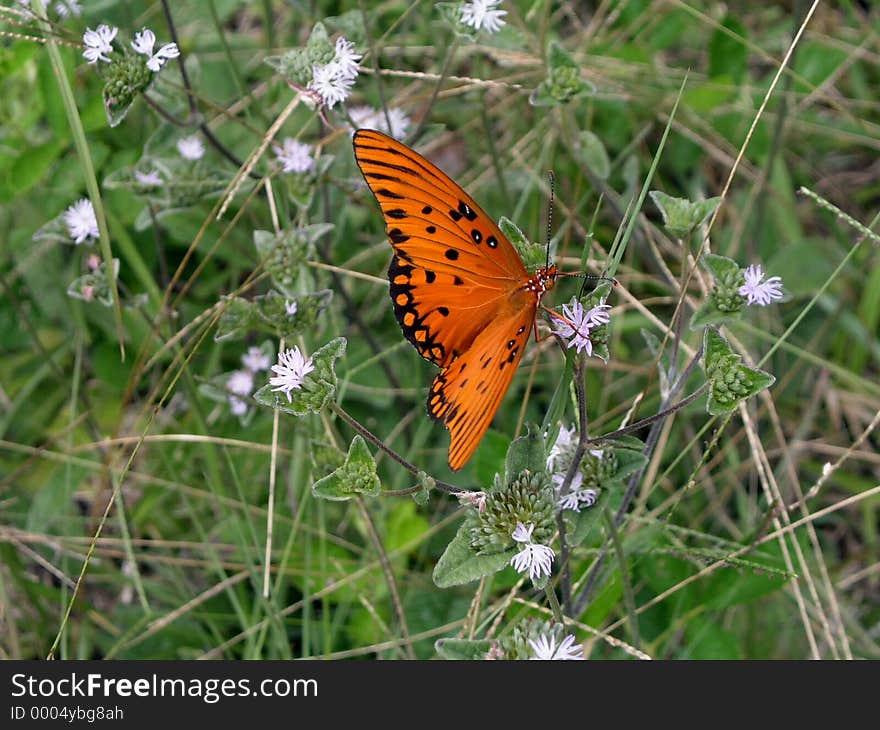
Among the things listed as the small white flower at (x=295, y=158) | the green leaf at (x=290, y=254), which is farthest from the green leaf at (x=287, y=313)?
the small white flower at (x=295, y=158)

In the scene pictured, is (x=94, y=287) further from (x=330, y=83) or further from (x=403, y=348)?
(x=403, y=348)

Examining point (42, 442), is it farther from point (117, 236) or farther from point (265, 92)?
point (265, 92)

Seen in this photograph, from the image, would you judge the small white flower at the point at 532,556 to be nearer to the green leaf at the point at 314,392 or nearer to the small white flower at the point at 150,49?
the green leaf at the point at 314,392

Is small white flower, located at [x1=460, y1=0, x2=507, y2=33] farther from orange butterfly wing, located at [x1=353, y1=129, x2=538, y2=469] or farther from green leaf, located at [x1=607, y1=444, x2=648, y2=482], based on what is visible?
green leaf, located at [x1=607, y1=444, x2=648, y2=482]

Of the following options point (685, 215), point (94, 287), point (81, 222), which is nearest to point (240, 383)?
point (94, 287)

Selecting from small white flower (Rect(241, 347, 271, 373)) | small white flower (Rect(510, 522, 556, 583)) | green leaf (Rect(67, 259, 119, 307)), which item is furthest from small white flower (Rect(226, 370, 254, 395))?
small white flower (Rect(510, 522, 556, 583))
